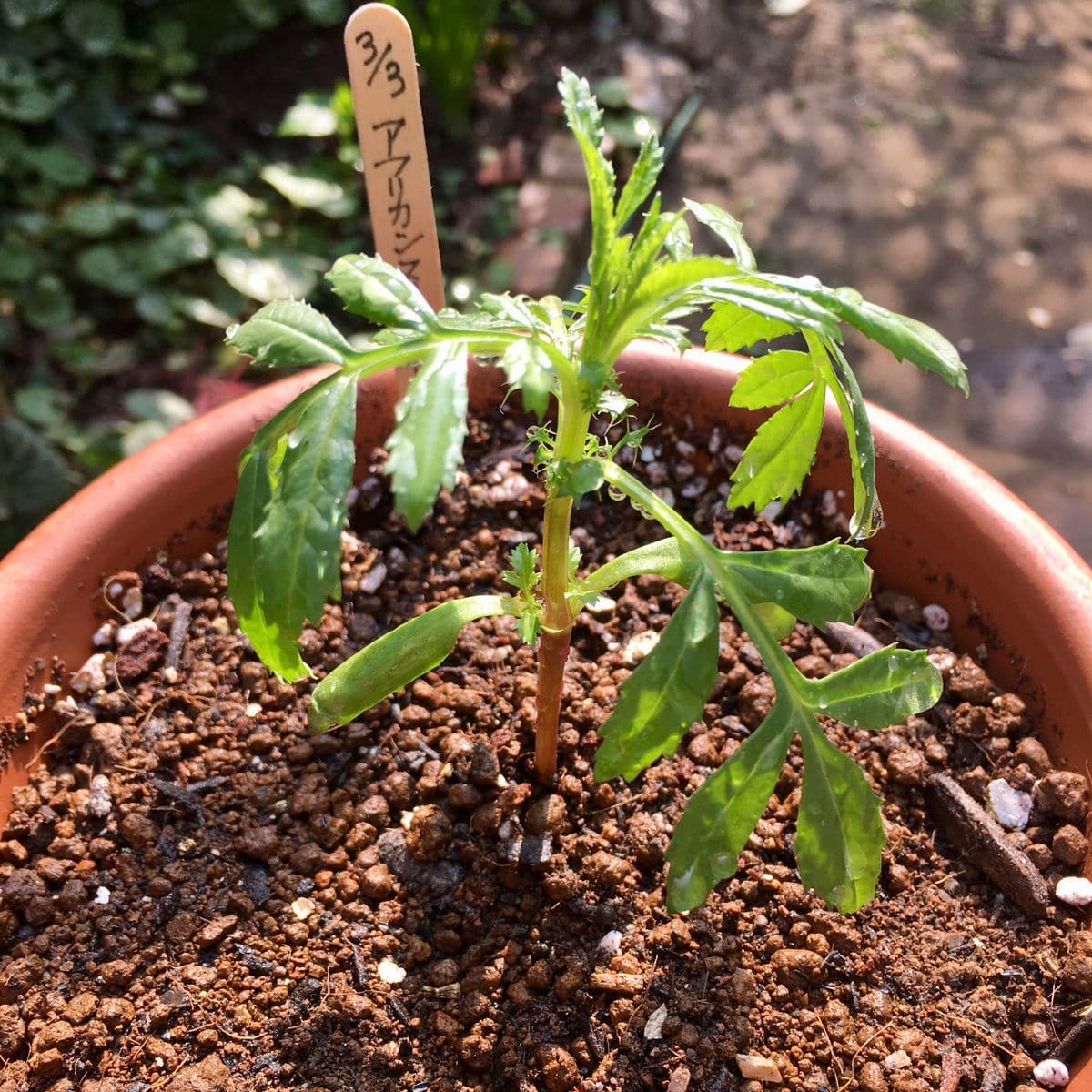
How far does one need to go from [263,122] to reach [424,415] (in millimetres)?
2897

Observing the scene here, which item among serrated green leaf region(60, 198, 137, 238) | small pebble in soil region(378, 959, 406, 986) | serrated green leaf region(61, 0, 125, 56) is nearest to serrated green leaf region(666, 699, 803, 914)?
small pebble in soil region(378, 959, 406, 986)

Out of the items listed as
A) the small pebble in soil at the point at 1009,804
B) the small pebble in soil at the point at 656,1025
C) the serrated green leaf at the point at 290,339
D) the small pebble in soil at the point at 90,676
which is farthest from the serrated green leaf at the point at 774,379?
the small pebble in soil at the point at 90,676

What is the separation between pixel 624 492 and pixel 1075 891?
80 centimetres

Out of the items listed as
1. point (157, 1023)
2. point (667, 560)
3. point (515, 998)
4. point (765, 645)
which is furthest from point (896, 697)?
point (157, 1023)

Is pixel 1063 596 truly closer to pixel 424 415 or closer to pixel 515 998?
pixel 515 998

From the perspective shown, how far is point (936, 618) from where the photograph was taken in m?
1.65

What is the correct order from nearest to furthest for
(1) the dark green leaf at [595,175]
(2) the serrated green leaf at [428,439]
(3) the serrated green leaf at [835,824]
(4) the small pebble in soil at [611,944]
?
(2) the serrated green leaf at [428,439] < (1) the dark green leaf at [595,175] < (3) the serrated green leaf at [835,824] < (4) the small pebble in soil at [611,944]

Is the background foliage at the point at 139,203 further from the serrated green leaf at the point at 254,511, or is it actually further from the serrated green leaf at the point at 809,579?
the serrated green leaf at the point at 809,579

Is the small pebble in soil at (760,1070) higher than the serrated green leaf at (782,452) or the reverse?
the reverse

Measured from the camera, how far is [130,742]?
1516 millimetres

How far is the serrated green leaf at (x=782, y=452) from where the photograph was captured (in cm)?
125

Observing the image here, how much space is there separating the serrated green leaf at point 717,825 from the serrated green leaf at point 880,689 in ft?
0.32

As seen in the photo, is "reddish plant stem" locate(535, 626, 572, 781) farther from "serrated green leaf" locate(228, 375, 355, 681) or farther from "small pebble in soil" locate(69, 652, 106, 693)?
"small pebble in soil" locate(69, 652, 106, 693)

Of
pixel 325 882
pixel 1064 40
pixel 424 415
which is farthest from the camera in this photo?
pixel 1064 40
